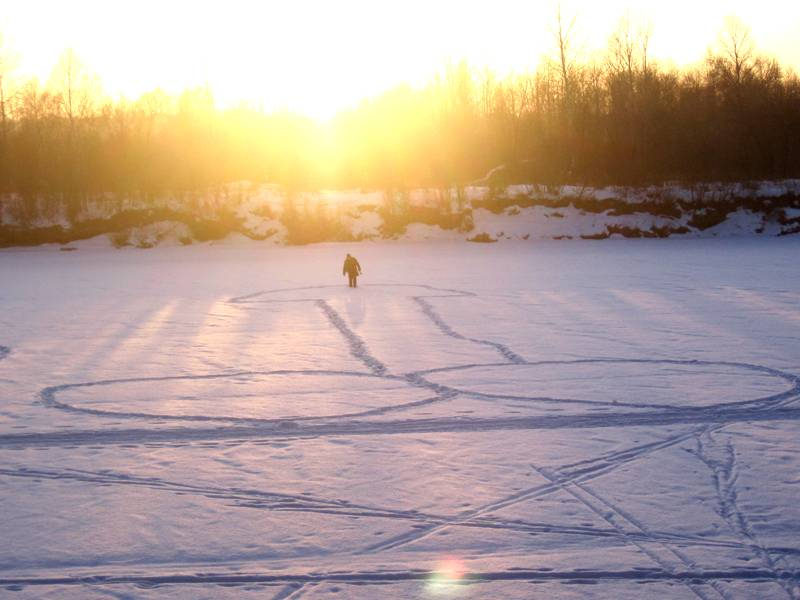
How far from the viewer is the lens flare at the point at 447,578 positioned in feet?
14.4

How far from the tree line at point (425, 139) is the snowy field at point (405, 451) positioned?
28.7 metres

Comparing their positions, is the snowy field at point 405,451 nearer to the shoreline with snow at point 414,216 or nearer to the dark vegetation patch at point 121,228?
the shoreline with snow at point 414,216

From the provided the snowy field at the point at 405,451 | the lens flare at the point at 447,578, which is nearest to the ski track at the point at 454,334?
the snowy field at the point at 405,451

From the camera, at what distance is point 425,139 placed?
49.3 meters

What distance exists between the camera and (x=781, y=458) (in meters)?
6.41

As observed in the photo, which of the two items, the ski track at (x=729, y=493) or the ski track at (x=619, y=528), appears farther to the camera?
the ski track at (x=729, y=493)

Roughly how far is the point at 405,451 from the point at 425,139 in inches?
1715

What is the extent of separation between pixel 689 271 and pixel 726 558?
1740cm

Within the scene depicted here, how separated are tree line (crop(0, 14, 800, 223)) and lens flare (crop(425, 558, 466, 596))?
121 ft

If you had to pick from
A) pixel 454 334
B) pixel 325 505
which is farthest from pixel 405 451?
pixel 454 334

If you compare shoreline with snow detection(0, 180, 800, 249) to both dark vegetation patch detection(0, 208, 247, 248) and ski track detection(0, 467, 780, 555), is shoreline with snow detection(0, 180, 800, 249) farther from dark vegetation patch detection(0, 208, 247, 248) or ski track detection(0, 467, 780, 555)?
ski track detection(0, 467, 780, 555)

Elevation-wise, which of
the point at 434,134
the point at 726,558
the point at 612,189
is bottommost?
the point at 726,558

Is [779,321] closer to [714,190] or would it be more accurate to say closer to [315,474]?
[315,474]

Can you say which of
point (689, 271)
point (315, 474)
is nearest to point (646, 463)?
Result: point (315, 474)
